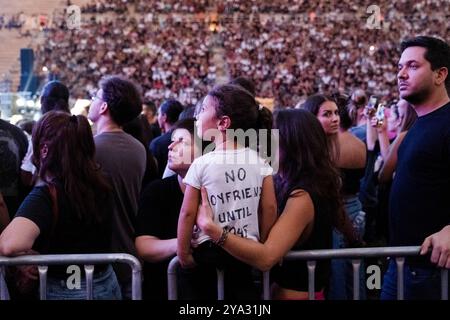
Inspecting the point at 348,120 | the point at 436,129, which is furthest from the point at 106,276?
the point at 348,120

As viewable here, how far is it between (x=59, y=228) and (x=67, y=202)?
0.35ft

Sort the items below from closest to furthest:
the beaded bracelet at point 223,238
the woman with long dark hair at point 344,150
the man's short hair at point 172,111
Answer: the beaded bracelet at point 223,238, the woman with long dark hair at point 344,150, the man's short hair at point 172,111

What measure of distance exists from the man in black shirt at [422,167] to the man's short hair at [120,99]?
1398 millimetres

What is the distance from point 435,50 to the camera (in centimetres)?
262

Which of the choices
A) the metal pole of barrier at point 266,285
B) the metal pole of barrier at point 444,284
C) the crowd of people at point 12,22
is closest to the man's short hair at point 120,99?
the metal pole of barrier at point 266,285

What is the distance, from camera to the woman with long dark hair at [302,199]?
237cm

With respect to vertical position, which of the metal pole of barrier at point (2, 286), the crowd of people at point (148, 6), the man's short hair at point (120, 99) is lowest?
the metal pole of barrier at point (2, 286)

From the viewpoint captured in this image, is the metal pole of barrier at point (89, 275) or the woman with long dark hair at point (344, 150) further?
the woman with long dark hair at point (344, 150)

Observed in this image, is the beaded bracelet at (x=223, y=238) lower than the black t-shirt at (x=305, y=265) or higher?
higher

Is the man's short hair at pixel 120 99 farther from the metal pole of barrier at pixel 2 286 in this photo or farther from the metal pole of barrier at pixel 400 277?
the metal pole of barrier at pixel 400 277

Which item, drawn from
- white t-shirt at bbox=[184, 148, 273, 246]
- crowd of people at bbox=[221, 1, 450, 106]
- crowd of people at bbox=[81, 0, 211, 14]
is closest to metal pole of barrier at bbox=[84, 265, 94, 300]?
white t-shirt at bbox=[184, 148, 273, 246]

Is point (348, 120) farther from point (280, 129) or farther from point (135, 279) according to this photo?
point (135, 279)

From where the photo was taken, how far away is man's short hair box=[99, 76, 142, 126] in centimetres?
324

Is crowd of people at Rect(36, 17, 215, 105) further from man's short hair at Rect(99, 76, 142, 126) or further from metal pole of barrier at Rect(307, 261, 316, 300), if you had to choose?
metal pole of barrier at Rect(307, 261, 316, 300)
